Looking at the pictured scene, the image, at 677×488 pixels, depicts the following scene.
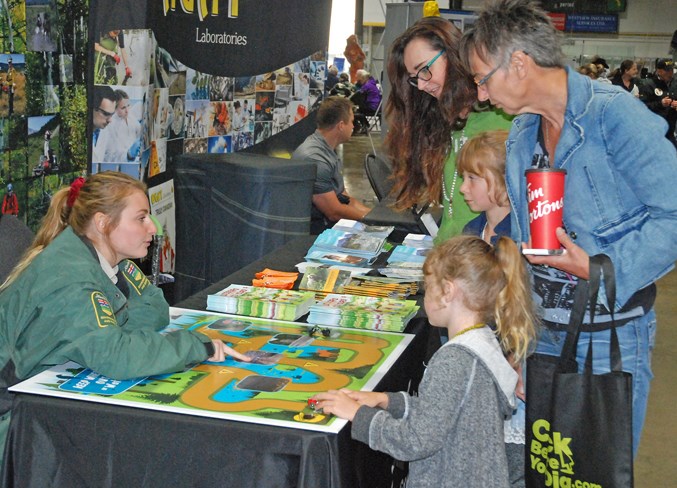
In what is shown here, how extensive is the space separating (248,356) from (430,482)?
0.50m

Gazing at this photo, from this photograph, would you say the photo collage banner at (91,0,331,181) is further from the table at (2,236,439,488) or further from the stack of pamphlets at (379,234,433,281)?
the table at (2,236,439,488)

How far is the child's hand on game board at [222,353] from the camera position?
6.24 ft

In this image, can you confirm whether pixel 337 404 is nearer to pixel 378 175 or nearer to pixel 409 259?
pixel 409 259

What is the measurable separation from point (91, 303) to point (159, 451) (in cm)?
39

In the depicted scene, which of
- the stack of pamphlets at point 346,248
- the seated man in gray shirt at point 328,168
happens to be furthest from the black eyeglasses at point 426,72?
the seated man in gray shirt at point 328,168

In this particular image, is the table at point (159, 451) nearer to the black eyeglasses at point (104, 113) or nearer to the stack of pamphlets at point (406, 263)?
the stack of pamphlets at point (406, 263)

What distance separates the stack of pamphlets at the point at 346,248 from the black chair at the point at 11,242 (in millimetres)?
991

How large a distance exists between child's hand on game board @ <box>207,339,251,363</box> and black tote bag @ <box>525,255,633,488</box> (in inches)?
24.7

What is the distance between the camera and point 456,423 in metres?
1.68

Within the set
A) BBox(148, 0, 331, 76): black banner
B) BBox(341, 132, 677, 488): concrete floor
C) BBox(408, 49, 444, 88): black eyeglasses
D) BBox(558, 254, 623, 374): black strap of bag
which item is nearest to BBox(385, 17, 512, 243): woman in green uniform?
BBox(408, 49, 444, 88): black eyeglasses

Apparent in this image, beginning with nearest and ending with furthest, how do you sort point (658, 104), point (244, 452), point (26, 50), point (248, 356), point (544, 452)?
point (244, 452)
point (544, 452)
point (248, 356)
point (26, 50)
point (658, 104)

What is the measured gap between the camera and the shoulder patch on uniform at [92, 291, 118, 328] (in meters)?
1.80

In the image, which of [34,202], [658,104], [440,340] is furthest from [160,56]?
[658,104]

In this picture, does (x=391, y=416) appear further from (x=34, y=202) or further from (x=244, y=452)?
(x=34, y=202)
